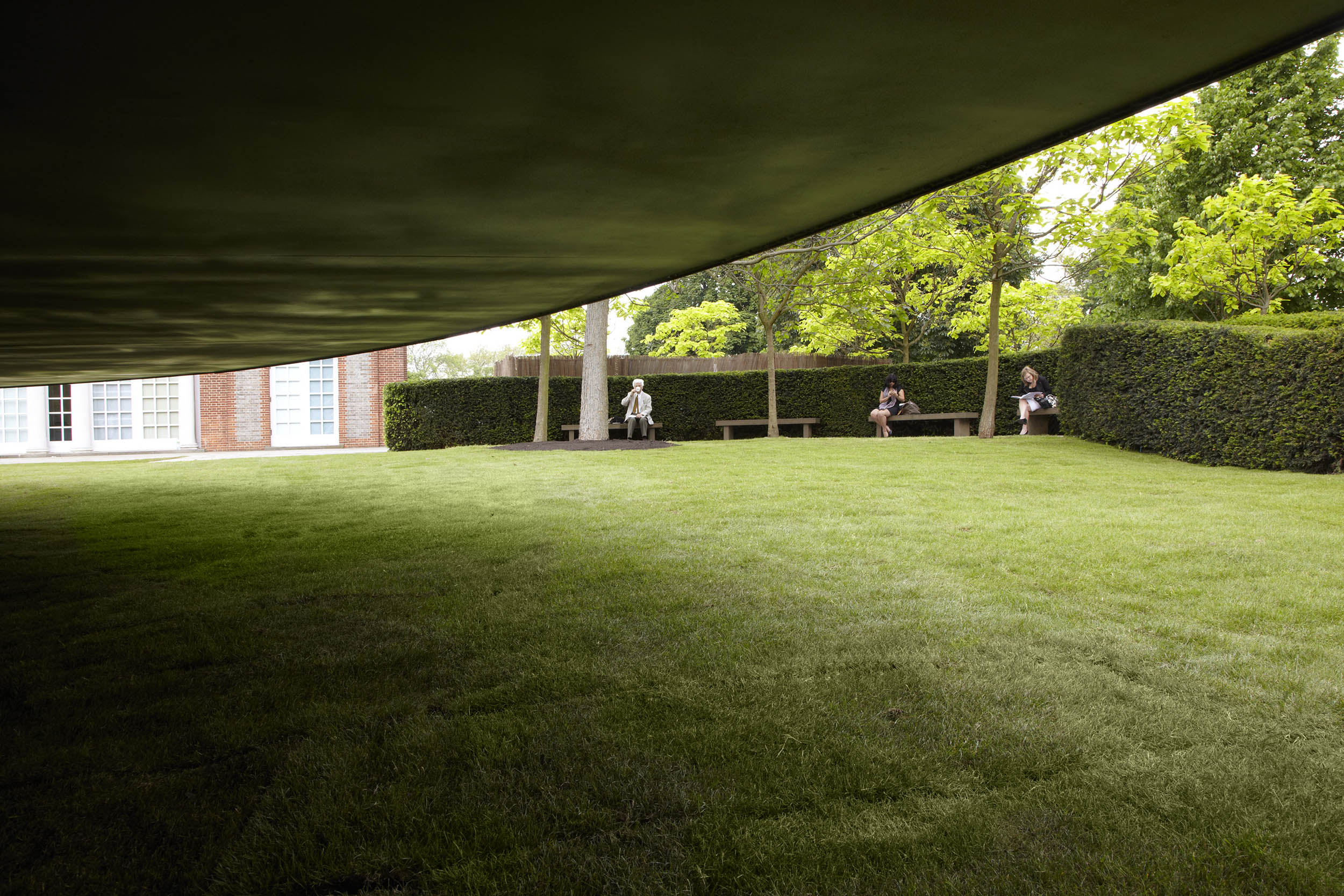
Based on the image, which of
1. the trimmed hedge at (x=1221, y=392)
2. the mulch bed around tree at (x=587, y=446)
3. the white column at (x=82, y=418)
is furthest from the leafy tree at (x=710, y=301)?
the trimmed hedge at (x=1221, y=392)

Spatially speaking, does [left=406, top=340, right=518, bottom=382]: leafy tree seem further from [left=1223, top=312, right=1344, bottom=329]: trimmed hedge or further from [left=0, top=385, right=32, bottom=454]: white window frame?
[left=1223, top=312, right=1344, bottom=329]: trimmed hedge

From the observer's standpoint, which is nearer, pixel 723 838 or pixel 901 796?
pixel 723 838

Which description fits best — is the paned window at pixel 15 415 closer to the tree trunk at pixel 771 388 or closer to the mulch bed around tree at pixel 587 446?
the mulch bed around tree at pixel 587 446

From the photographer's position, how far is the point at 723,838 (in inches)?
74.5

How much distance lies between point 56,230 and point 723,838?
3.18 meters

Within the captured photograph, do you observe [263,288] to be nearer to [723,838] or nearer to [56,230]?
[56,230]

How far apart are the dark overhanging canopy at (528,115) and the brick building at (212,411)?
20.9 metres

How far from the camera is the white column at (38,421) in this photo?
22.2 meters

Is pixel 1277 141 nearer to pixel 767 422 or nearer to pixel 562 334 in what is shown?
pixel 767 422

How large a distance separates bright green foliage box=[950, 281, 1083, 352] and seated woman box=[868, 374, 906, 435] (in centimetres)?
820

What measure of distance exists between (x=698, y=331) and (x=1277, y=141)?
20.6 metres

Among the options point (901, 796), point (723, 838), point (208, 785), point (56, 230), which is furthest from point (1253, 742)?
point (56, 230)

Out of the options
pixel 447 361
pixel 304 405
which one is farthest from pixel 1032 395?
pixel 447 361

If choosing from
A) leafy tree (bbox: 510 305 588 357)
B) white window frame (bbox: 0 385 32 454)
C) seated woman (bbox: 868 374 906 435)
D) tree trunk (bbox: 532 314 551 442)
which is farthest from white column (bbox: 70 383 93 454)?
seated woman (bbox: 868 374 906 435)
